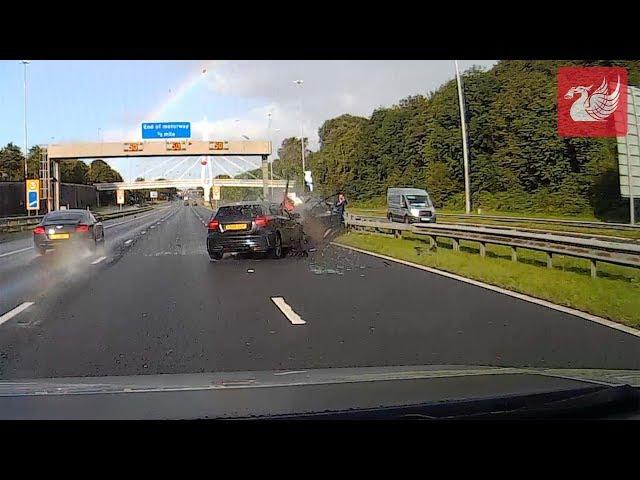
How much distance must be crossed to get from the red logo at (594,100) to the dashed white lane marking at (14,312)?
28.1 feet

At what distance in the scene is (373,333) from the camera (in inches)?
376

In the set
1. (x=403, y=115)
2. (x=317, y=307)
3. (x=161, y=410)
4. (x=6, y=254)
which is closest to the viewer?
(x=161, y=410)

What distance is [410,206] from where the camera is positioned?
2064 centimetres

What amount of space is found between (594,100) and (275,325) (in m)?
5.79

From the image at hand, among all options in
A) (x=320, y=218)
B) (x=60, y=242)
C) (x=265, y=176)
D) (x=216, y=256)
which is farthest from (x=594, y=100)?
(x=60, y=242)

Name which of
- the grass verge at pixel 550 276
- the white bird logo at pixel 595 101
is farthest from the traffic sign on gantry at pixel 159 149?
Result: the white bird logo at pixel 595 101

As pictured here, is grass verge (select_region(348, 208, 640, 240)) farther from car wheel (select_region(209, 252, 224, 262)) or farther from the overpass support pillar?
car wheel (select_region(209, 252, 224, 262))

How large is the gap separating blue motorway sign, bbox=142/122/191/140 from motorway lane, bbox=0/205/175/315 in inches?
139

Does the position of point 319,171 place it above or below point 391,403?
above

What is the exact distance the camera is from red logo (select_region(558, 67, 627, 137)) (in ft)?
36.2
